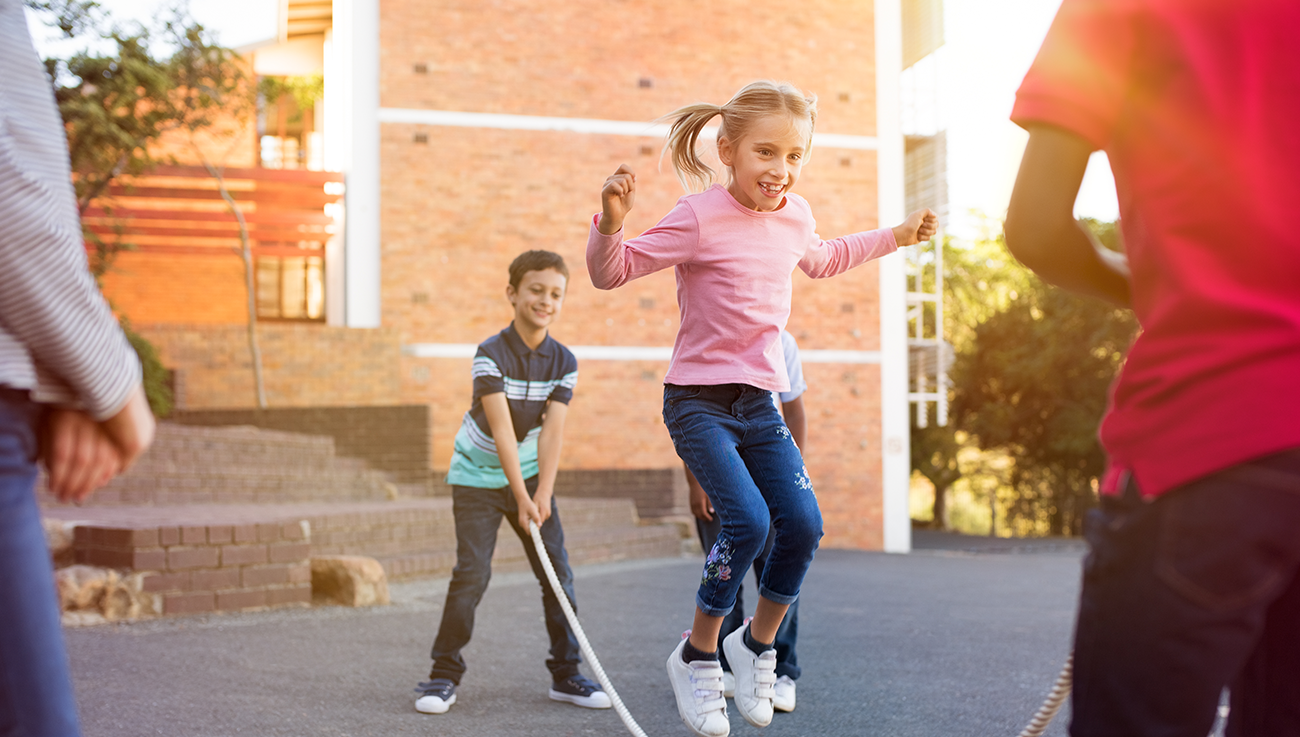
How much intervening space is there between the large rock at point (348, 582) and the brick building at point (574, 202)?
1017 cm

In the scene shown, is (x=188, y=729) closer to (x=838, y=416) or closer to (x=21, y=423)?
(x=21, y=423)

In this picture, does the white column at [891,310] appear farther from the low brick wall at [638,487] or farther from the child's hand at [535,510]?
the child's hand at [535,510]

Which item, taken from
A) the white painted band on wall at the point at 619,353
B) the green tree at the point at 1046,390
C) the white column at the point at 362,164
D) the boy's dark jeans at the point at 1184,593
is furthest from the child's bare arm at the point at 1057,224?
the green tree at the point at 1046,390

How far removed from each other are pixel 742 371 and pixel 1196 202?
2.06 meters

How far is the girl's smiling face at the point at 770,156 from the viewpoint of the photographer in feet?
11.2

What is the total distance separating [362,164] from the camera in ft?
62.3

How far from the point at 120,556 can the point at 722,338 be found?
5056mm

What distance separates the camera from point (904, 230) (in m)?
3.49

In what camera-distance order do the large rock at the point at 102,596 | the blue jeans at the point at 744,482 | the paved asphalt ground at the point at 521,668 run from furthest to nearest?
the large rock at the point at 102,596 < the paved asphalt ground at the point at 521,668 < the blue jeans at the point at 744,482

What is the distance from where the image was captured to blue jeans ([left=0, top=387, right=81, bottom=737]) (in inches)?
55.3

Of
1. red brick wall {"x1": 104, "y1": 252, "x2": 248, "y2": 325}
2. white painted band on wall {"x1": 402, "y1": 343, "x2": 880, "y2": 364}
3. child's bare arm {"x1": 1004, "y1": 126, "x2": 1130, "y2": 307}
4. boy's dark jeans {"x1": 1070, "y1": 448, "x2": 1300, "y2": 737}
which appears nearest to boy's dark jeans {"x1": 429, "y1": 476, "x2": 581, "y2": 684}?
child's bare arm {"x1": 1004, "y1": 126, "x2": 1130, "y2": 307}

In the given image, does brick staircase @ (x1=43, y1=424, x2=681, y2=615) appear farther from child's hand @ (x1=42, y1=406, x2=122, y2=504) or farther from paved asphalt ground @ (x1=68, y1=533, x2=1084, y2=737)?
child's hand @ (x1=42, y1=406, x2=122, y2=504)

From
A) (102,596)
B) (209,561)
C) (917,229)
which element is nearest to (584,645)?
(917,229)

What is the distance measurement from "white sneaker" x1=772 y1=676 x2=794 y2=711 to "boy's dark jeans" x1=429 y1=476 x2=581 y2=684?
890mm
